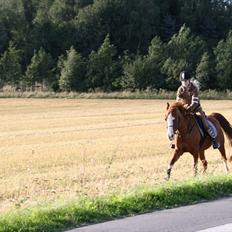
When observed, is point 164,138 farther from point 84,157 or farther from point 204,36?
point 204,36

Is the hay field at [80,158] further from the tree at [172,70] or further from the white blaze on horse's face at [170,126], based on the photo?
the tree at [172,70]

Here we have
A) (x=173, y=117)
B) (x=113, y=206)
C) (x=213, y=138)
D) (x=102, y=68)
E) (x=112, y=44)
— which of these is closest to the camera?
(x=113, y=206)

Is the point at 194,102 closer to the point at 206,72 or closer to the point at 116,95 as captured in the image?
the point at 116,95

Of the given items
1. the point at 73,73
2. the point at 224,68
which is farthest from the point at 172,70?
the point at 73,73

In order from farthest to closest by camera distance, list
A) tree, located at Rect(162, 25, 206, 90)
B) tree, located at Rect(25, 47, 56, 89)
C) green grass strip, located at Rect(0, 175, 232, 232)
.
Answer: tree, located at Rect(25, 47, 56, 89)
tree, located at Rect(162, 25, 206, 90)
green grass strip, located at Rect(0, 175, 232, 232)

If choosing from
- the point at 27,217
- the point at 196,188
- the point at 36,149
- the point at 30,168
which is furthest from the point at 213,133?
the point at 36,149

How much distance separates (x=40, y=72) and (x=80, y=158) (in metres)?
56.8

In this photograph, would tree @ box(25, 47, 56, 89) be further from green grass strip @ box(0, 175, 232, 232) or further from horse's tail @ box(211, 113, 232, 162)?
green grass strip @ box(0, 175, 232, 232)

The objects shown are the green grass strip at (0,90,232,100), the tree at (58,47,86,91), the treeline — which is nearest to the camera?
the green grass strip at (0,90,232,100)

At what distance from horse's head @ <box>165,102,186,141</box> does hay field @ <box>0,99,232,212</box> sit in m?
1.07

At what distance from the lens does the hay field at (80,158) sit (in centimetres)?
1287

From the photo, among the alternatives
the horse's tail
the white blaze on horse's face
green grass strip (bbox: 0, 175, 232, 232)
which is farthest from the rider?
green grass strip (bbox: 0, 175, 232, 232)

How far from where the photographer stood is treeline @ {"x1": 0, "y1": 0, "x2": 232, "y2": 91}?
2842 inches

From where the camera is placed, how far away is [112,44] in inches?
3312
